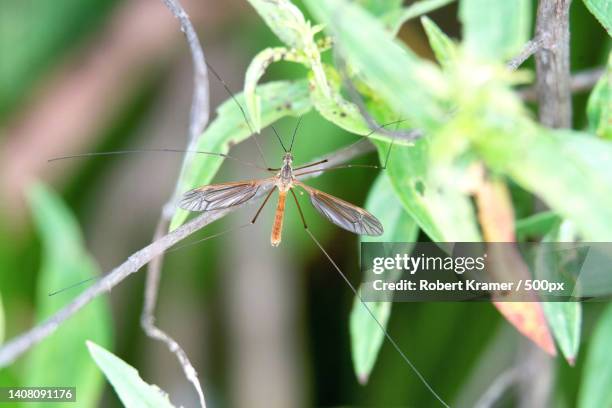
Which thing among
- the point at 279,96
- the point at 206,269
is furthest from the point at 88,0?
the point at 279,96

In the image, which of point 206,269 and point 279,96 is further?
point 206,269

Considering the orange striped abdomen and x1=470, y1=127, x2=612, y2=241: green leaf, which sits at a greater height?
the orange striped abdomen

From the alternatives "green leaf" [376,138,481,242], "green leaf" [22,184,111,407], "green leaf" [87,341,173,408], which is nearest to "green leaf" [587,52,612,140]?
"green leaf" [376,138,481,242]

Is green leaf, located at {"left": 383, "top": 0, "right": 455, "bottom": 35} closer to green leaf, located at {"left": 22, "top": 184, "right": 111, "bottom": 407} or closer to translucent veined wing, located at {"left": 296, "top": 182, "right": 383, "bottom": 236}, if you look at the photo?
translucent veined wing, located at {"left": 296, "top": 182, "right": 383, "bottom": 236}

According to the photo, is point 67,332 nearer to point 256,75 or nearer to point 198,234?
point 198,234

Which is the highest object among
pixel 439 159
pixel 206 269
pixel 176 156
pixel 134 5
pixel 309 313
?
pixel 134 5

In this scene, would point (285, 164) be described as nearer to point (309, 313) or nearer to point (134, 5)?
point (309, 313)
